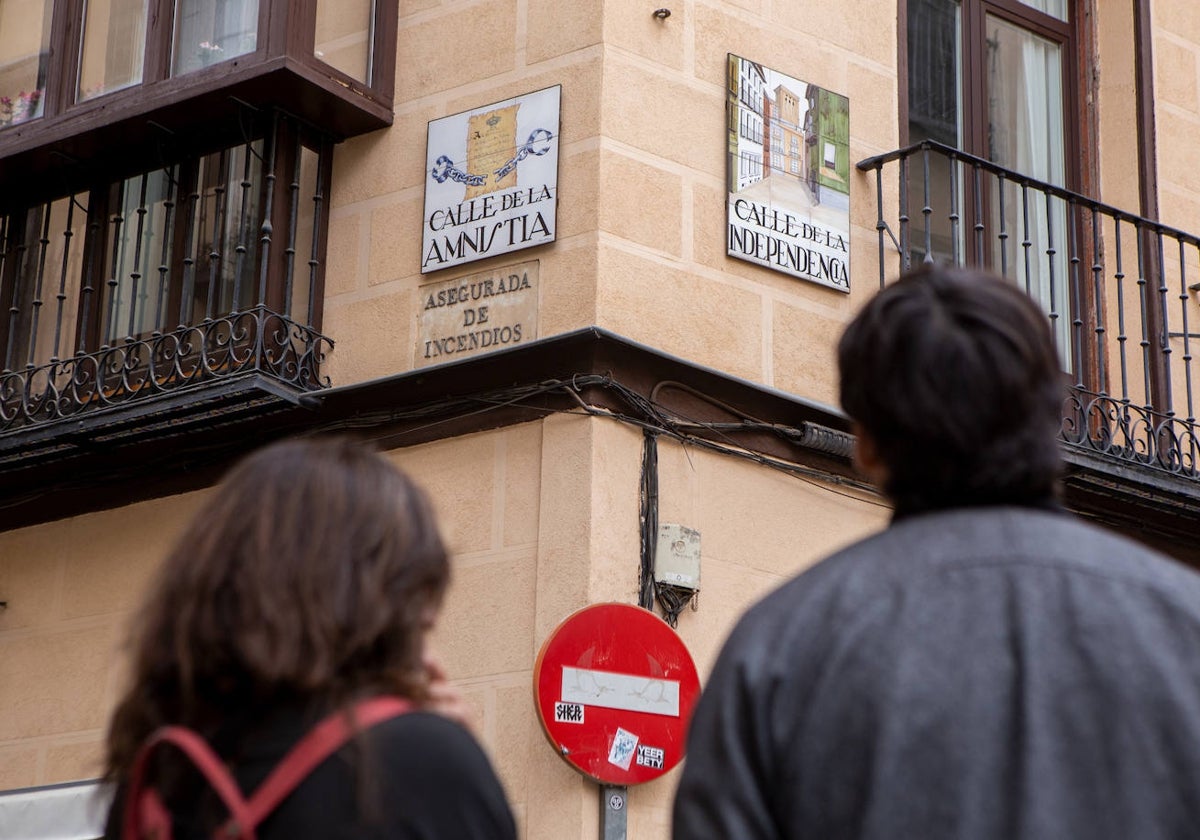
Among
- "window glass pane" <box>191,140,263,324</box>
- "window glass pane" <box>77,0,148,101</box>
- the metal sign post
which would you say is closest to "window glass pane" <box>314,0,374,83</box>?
"window glass pane" <box>191,140,263,324</box>

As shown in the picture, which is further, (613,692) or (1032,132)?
(1032,132)

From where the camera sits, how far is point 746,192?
7215 millimetres

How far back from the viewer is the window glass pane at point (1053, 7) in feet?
30.9

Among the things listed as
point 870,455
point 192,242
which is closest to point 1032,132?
point 192,242

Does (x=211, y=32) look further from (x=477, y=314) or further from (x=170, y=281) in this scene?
(x=477, y=314)

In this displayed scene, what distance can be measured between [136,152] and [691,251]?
2.43 m

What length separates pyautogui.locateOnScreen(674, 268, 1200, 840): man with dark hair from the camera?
1990 mm

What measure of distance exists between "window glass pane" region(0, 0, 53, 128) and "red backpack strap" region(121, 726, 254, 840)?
636 centimetres

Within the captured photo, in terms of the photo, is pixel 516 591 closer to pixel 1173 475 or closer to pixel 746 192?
pixel 746 192

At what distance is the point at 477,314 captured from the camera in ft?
Result: 22.8

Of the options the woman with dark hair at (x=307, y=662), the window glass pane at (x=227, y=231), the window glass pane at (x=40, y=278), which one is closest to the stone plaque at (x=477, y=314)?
the window glass pane at (x=227, y=231)

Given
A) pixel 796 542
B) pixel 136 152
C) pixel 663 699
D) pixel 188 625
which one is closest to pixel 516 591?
pixel 663 699

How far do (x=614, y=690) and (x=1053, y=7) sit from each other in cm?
499

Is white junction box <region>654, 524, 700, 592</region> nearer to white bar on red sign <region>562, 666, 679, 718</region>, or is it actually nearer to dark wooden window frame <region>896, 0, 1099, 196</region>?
white bar on red sign <region>562, 666, 679, 718</region>
